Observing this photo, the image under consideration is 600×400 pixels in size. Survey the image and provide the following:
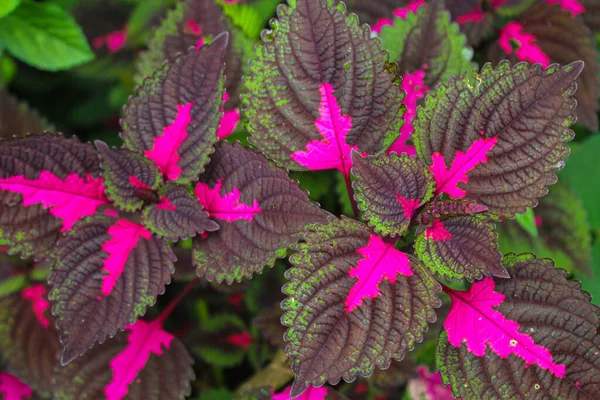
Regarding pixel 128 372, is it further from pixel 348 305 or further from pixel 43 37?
pixel 43 37

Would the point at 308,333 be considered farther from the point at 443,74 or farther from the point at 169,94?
the point at 443,74

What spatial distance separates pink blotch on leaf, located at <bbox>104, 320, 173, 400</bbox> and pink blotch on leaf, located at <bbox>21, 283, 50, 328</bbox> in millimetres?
269

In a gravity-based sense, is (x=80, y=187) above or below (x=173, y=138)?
below

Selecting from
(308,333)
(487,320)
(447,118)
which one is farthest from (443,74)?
(308,333)

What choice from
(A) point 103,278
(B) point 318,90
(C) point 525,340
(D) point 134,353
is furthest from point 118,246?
(C) point 525,340

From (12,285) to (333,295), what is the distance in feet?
2.80

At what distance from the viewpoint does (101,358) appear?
3.59ft

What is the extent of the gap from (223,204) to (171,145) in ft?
0.45

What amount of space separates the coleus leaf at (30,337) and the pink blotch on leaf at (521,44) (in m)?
1.21

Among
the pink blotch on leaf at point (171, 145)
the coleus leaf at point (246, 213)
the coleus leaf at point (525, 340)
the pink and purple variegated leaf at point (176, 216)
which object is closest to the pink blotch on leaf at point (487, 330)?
the coleus leaf at point (525, 340)

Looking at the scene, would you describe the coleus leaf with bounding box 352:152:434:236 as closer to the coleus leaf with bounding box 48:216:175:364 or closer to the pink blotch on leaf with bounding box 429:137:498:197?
the pink blotch on leaf with bounding box 429:137:498:197

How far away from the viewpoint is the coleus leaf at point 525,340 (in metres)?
0.79

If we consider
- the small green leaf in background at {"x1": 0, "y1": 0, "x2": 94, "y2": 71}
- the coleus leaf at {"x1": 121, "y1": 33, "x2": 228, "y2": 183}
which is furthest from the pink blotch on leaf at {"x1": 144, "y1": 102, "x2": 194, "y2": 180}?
the small green leaf in background at {"x1": 0, "y1": 0, "x2": 94, "y2": 71}

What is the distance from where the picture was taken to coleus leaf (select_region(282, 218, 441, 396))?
756mm
